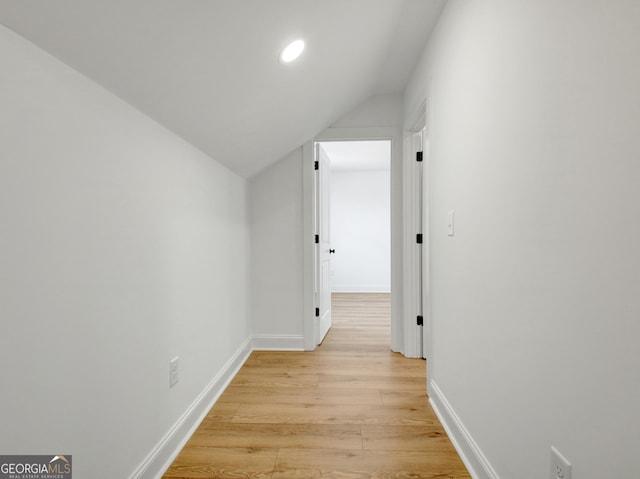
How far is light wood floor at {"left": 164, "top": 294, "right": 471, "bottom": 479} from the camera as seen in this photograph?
1.69 meters

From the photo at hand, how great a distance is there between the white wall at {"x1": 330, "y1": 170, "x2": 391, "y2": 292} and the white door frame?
12.8 ft

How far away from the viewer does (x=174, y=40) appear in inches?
49.1

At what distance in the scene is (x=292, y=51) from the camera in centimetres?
181

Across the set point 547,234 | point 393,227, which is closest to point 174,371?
point 547,234

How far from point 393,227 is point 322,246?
716 millimetres

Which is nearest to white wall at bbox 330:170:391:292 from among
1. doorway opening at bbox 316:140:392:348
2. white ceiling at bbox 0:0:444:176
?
doorway opening at bbox 316:140:392:348

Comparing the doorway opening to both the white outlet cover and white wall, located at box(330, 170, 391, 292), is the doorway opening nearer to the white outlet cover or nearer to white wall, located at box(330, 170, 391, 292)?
white wall, located at box(330, 170, 391, 292)

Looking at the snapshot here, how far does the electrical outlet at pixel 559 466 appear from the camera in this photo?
99 centimetres

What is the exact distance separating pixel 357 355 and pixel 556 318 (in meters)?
2.42

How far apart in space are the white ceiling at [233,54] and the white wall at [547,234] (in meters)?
0.62

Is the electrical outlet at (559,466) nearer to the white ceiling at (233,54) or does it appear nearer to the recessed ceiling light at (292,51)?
the white ceiling at (233,54)

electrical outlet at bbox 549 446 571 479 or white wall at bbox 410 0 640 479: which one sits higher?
white wall at bbox 410 0 640 479

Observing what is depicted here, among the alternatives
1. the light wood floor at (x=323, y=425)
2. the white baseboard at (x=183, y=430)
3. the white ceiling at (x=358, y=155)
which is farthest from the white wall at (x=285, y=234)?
the white ceiling at (x=358, y=155)

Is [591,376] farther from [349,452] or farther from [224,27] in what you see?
[224,27]
